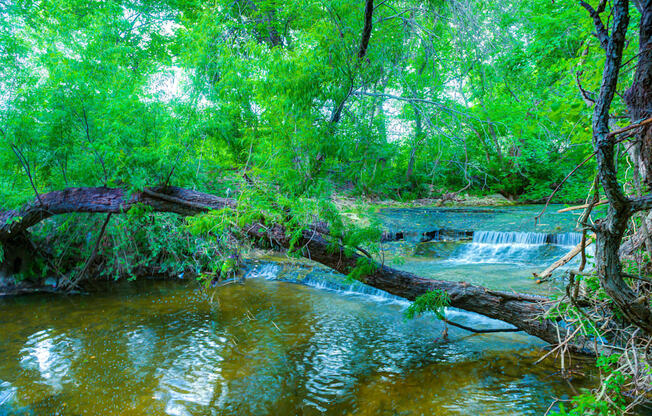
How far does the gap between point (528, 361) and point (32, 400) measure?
541cm

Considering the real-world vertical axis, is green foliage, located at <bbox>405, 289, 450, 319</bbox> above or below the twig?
below

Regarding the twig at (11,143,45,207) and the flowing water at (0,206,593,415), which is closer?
the flowing water at (0,206,593,415)

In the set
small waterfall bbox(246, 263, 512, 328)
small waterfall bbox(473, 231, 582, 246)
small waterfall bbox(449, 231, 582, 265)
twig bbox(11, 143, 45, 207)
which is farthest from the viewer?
small waterfall bbox(473, 231, 582, 246)

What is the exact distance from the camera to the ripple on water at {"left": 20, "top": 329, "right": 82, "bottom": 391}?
4.35 meters

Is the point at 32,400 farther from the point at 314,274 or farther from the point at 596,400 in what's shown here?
the point at 314,274

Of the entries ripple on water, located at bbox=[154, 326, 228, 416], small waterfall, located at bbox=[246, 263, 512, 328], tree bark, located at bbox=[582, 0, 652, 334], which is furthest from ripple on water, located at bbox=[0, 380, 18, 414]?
tree bark, located at bbox=[582, 0, 652, 334]

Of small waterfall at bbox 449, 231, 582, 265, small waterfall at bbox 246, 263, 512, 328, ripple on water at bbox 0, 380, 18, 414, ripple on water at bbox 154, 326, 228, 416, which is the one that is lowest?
ripple on water at bbox 0, 380, 18, 414

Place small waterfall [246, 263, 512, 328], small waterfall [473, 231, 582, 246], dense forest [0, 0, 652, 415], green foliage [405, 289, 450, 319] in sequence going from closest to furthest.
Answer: dense forest [0, 0, 652, 415] → green foliage [405, 289, 450, 319] → small waterfall [246, 263, 512, 328] → small waterfall [473, 231, 582, 246]

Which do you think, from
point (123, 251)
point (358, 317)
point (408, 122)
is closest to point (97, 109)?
point (123, 251)

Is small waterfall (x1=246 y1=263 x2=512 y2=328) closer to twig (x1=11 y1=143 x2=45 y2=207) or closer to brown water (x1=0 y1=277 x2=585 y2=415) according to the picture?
brown water (x1=0 y1=277 x2=585 y2=415)

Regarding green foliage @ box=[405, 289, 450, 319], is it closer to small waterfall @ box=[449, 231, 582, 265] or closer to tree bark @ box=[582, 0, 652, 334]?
tree bark @ box=[582, 0, 652, 334]

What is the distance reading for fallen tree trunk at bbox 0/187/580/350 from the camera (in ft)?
14.3

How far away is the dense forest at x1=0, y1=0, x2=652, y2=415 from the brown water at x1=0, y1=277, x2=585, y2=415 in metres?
0.43

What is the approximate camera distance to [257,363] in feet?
15.4
